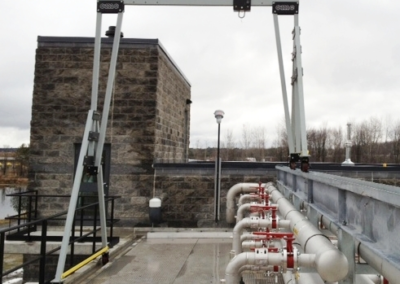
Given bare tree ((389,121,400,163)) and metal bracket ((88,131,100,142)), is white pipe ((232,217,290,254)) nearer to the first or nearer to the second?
metal bracket ((88,131,100,142))

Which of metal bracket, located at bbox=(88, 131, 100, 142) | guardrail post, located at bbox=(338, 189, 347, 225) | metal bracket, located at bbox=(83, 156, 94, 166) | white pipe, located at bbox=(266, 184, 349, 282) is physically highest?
metal bracket, located at bbox=(88, 131, 100, 142)

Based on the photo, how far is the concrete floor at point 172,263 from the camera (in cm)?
512

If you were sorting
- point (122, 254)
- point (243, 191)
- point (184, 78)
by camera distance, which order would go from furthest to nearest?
1. point (184, 78)
2. point (243, 191)
3. point (122, 254)

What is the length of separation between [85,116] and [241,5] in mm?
5464

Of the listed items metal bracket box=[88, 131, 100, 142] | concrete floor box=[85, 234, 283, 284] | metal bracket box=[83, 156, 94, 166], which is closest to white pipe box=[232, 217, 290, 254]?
concrete floor box=[85, 234, 283, 284]

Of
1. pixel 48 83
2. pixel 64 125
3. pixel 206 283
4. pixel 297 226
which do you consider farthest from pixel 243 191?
pixel 48 83

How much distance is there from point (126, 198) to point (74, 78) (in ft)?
11.3

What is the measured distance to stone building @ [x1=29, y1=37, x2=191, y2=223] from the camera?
8656 millimetres

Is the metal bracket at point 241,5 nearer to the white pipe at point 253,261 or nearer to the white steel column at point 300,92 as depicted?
the white steel column at point 300,92

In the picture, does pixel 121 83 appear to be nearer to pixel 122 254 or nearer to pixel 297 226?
pixel 122 254

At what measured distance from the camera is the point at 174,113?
1088 cm

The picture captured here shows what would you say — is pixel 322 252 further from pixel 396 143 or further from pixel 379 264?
pixel 396 143

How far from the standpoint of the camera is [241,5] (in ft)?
16.4

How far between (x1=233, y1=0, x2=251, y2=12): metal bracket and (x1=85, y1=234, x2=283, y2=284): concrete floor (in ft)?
13.3
